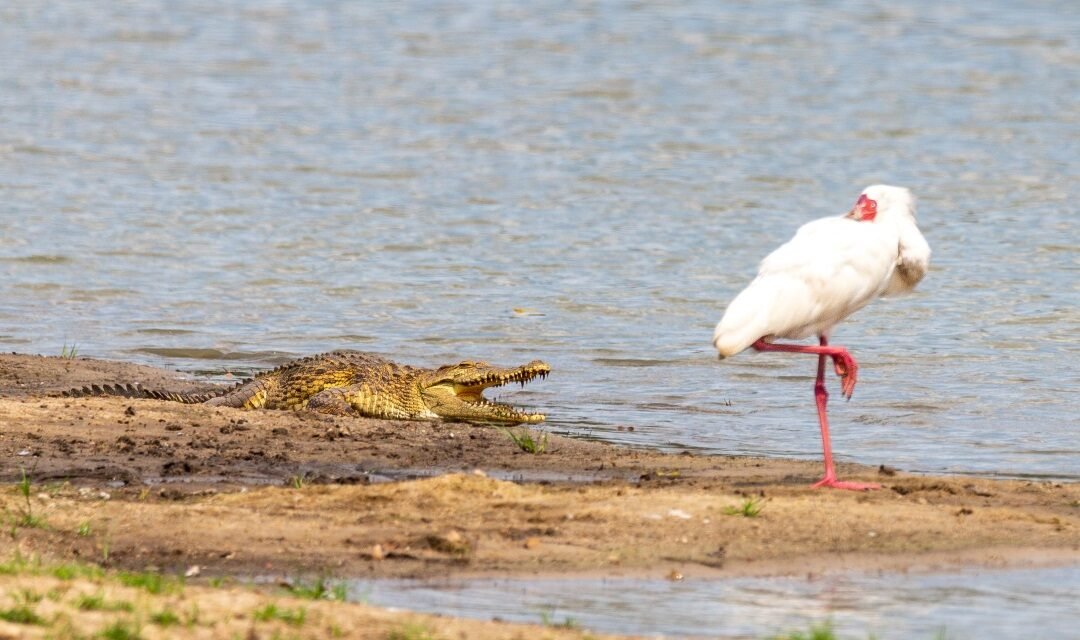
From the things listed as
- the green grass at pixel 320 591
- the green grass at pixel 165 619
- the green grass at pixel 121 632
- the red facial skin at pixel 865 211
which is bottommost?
the green grass at pixel 320 591

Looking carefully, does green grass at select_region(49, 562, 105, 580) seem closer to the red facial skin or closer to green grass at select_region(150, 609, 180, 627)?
green grass at select_region(150, 609, 180, 627)

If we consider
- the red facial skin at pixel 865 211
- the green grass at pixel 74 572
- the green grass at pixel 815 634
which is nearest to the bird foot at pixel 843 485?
the red facial skin at pixel 865 211

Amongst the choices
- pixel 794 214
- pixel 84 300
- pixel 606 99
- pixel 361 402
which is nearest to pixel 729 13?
pixel 606 99

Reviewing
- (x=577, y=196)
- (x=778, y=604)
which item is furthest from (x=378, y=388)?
(x=577, y=196)

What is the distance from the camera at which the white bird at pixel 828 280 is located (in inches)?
319

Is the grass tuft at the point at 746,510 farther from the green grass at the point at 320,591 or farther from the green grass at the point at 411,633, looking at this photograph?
the green grass at the point at 411,633

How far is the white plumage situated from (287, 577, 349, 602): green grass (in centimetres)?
261

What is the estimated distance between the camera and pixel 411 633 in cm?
538

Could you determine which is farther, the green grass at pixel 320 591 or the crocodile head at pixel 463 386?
the crocodile head at pixel 463 386

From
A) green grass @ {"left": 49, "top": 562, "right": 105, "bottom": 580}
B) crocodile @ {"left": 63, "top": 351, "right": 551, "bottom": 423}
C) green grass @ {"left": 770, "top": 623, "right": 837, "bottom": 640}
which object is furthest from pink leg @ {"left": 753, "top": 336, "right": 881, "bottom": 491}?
green grass @ {"left": 49, "top": 562, "right": 105, "bottom": 580}

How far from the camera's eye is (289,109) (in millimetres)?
26438

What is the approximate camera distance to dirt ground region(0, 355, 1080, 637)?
266 inches

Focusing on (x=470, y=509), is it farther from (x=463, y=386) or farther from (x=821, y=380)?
(x=463, y=386)

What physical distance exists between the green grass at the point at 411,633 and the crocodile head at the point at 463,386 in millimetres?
5472
